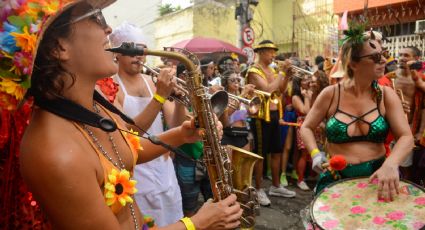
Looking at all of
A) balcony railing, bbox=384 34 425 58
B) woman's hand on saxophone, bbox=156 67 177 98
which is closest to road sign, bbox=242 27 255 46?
balcony railing, bbox=384 34 425 58

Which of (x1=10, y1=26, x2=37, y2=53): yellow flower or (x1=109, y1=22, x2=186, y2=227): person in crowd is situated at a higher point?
(x1=10, y1=26, x2=37, y2=53): yellow flower

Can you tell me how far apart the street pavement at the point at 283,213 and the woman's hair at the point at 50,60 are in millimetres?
3863

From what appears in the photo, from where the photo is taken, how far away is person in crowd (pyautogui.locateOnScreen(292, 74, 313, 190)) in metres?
6.47

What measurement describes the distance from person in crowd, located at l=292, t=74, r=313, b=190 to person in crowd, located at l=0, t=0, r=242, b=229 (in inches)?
197

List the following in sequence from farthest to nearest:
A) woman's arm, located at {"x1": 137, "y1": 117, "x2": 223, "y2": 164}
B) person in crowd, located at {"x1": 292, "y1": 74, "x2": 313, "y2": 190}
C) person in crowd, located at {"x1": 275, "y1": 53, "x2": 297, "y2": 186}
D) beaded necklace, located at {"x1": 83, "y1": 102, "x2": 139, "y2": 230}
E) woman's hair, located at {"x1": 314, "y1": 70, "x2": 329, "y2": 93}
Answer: person in crowd, located at {"x1": 275, "y1": 53, "x2": 297, "y2": 186} < person in crowd, located at {"x1": 292, "y1": 74, "x2": 313, "y2": 190} < woman's hair, located at {"x1": 314, "y1": 70, "x2": 329, "y2": 93} < woman's arm, located at {"x1": 137, "y1": 117, "x2": 223, "y2": 164} < beaded necklace, located at {"x1": 83, "y1": 102, "x2": 139, "y2": 230}

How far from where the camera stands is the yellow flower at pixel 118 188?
144 cm

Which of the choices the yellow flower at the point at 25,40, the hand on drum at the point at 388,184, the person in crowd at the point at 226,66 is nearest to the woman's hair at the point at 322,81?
the person in crowd at the point at 226,66

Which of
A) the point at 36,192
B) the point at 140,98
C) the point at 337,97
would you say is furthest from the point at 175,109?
the point at 36,192

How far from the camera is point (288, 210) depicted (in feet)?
17.5

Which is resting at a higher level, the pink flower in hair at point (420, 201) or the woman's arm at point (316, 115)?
the woman's arm at point (316, 115)

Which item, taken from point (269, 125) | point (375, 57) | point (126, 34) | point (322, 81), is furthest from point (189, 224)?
point (322, 81)

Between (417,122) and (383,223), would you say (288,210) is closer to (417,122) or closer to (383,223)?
(417,122)

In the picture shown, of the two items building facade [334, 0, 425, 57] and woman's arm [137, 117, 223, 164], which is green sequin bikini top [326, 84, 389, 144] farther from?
building facade [334, 0, 425, 57]

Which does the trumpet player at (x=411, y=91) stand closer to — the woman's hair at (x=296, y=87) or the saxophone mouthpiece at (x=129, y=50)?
the woman's hair at (x=296, y=87)
